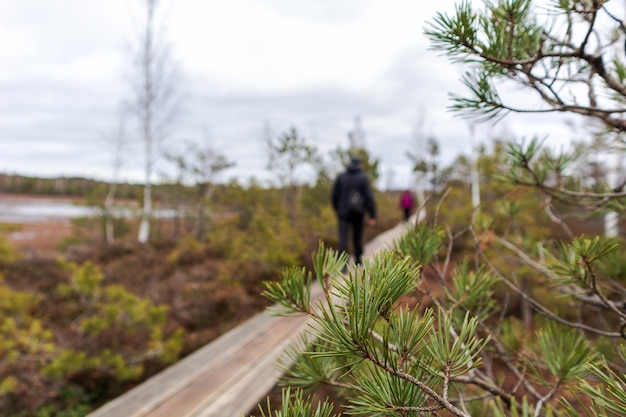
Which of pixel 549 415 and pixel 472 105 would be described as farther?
pixel 472 105

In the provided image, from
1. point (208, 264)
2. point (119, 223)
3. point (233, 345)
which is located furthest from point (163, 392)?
point (119, 223)

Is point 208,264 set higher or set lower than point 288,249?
lower

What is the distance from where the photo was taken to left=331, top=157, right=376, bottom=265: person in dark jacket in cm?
442

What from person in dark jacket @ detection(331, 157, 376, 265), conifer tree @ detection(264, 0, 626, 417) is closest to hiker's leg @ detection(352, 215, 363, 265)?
person in dark jacket @ detection(331, 157, 376, 265)

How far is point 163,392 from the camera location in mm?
2438

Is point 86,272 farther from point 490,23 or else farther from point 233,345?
point 490,23

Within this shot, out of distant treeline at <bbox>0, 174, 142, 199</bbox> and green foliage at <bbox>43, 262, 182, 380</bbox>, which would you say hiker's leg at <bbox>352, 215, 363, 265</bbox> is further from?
distant treeline at <bbox>0, 174, 142, 199</bbox>

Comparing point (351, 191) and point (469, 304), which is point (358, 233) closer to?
point (351, 191)

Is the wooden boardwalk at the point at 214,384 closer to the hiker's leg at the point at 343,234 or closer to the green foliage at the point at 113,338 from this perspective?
the green foliage at the point at 113,338

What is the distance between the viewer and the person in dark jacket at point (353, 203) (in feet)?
14.5

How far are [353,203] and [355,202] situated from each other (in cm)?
3

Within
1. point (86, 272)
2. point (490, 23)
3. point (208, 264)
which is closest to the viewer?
point (490, 23)

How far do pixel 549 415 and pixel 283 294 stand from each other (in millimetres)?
534

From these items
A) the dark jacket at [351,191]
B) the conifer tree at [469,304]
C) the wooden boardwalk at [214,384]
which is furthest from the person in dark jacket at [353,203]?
the conifer tree at [469,304]
